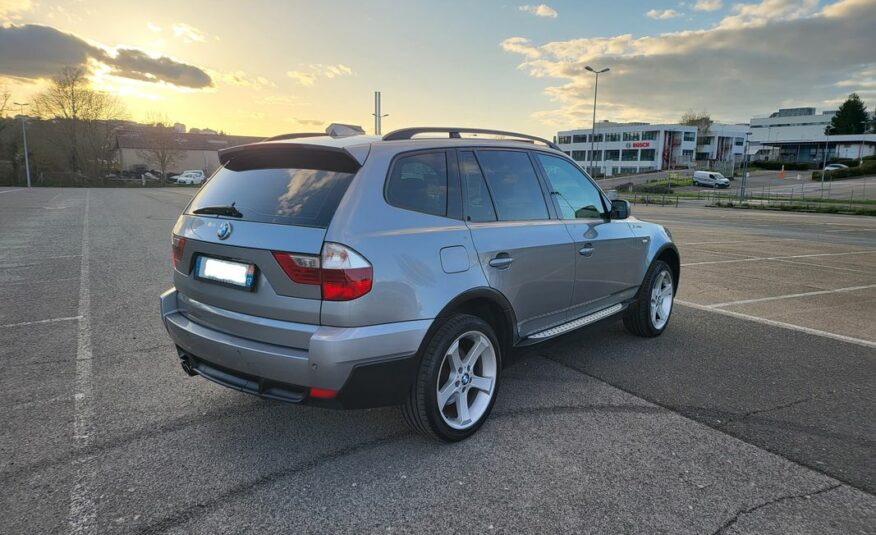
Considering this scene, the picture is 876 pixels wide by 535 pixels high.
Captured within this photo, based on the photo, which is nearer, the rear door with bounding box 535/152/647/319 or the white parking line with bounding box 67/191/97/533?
the white parking line with bounding box 67/191/97/533

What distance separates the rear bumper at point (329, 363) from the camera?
8.52ft

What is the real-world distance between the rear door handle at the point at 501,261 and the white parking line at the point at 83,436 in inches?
93.8

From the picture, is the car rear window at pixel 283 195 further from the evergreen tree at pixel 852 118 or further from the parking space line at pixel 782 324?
the evergreen tree at pixel 852 118

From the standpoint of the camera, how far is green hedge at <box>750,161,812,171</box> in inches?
3127

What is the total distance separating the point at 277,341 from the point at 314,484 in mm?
746

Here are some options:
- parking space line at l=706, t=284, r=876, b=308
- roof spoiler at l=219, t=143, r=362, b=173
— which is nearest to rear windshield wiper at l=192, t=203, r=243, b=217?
roof spoiler at l=219, t=143, r=362, b=173

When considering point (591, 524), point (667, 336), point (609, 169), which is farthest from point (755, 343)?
point (609, 169)

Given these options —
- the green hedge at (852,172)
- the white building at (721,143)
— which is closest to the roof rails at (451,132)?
the green hedge at (852,172)

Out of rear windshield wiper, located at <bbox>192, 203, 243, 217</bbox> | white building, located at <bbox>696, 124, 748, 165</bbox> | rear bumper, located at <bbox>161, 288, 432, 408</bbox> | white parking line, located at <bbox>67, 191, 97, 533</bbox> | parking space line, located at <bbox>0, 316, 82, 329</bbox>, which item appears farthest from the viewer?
white building, located at <bbox>696, 124, 748, 165</bbox>

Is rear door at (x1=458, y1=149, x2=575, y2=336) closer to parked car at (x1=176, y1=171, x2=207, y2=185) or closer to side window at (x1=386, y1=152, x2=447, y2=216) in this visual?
side window at (x1=386, y1=152, x2=447, y2=216)

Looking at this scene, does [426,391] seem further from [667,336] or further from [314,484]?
[667,336]

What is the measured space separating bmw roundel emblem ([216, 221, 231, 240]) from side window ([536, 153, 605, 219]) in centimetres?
231

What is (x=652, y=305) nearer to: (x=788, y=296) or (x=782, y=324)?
(x=782, y=324)

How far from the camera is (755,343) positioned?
5113 millimetres
